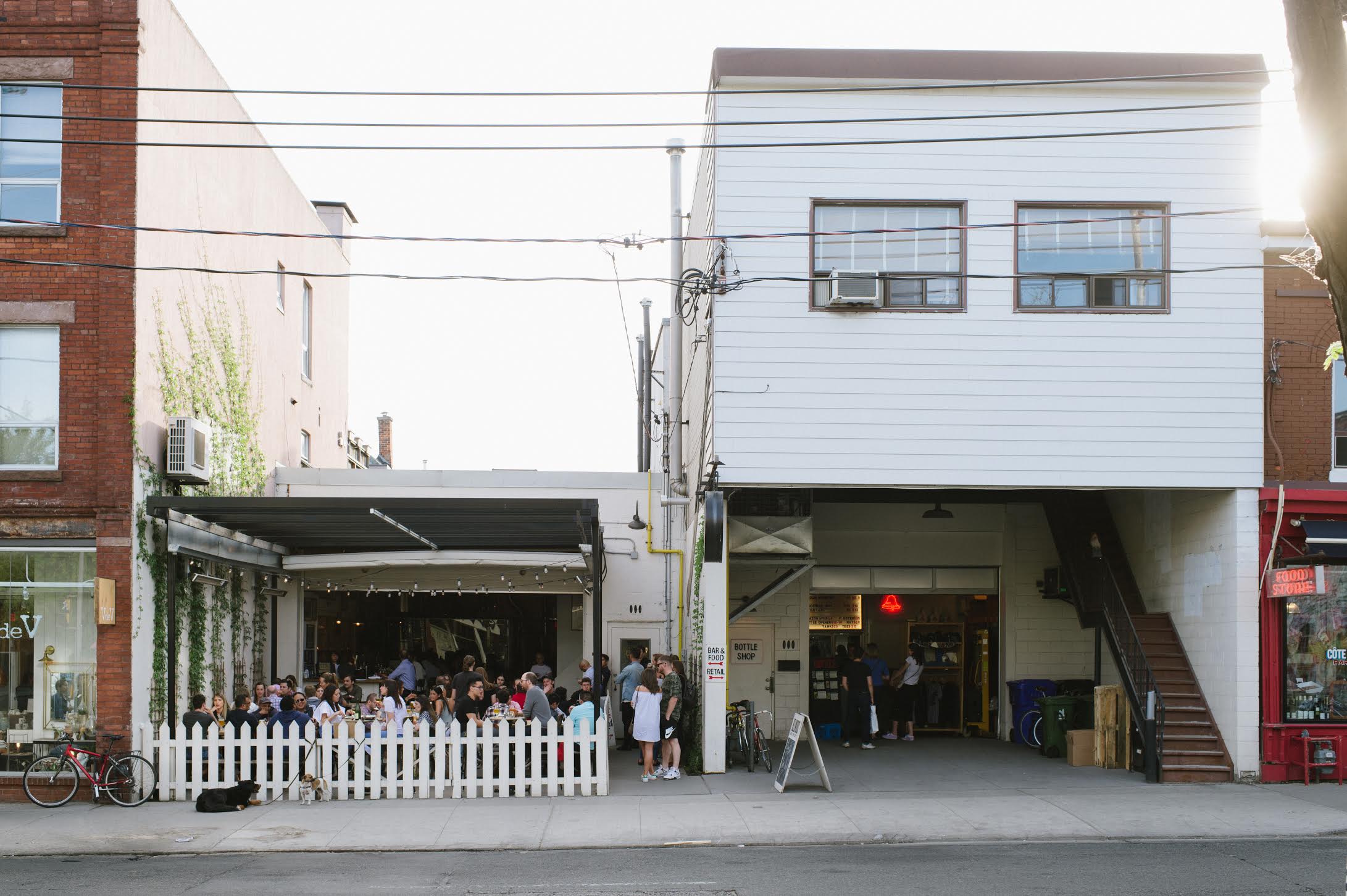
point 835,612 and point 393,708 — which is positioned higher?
point 835,612

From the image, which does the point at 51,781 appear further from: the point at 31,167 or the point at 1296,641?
the point at 1296,641

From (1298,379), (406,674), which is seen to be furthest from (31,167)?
(1298,379)

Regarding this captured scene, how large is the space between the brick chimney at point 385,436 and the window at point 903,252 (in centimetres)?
2892

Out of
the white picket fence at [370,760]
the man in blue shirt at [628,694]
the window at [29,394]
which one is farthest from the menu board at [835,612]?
the window at [29,394]

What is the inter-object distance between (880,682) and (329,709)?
29.3ft

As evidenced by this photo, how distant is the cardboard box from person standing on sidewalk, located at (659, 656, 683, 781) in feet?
18.4

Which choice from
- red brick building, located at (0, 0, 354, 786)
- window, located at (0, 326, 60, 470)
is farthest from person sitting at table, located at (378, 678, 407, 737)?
window, located at (0, 326, 60, 470)

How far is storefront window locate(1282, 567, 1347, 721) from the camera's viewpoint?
16.5 m

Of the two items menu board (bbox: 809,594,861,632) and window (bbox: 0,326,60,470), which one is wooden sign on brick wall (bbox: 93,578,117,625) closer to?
window (bbox: 0,326,60,470)

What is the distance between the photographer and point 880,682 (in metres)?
21.1

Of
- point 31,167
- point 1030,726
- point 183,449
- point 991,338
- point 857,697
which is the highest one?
point 31,167

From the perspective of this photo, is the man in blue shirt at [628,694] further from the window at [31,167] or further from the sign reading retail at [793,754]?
the window at [31,167]

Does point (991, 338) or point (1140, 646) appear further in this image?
point (1140, 646)

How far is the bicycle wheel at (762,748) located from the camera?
1773 centimetres
